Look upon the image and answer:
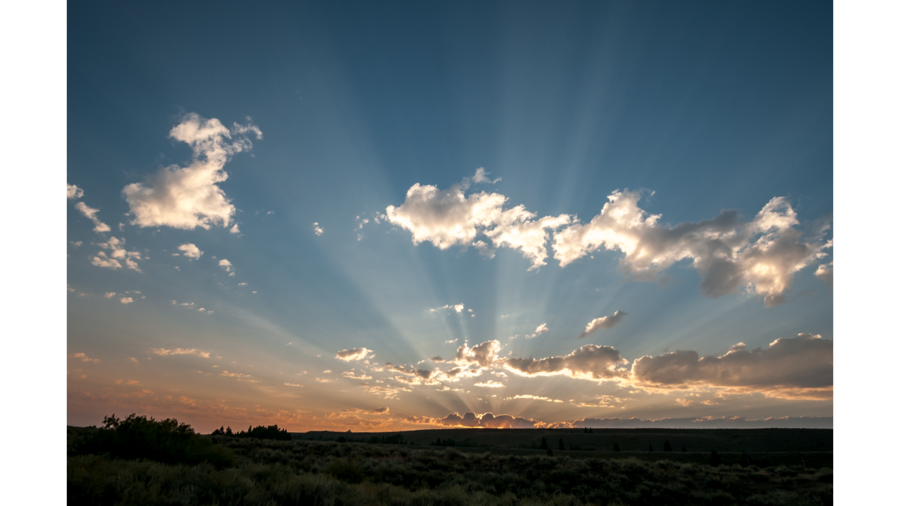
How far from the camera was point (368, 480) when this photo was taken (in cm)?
1884

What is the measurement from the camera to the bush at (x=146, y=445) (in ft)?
54.5

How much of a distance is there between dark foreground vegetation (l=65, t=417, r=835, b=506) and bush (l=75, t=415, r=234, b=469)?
0.04m

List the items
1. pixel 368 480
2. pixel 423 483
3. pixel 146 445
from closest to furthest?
pixel 146 445, pixel 368 480, pixel 423 483

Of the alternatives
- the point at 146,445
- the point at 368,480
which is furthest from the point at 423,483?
the point at 146,445

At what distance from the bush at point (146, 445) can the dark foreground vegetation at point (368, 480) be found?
4 cm

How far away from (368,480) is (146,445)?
31.2 ft

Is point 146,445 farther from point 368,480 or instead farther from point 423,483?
point 423,483

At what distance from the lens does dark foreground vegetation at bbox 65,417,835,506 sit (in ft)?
35.4

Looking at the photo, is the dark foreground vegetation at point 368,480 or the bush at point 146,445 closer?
the dark foreground vegetation at point 368,480

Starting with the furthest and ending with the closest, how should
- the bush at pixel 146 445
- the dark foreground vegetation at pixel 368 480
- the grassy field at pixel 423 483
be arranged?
the bush at pixel 146 445, the dark foreground vegetation at pixel 368 480, the grassy field at pixel 423 483
